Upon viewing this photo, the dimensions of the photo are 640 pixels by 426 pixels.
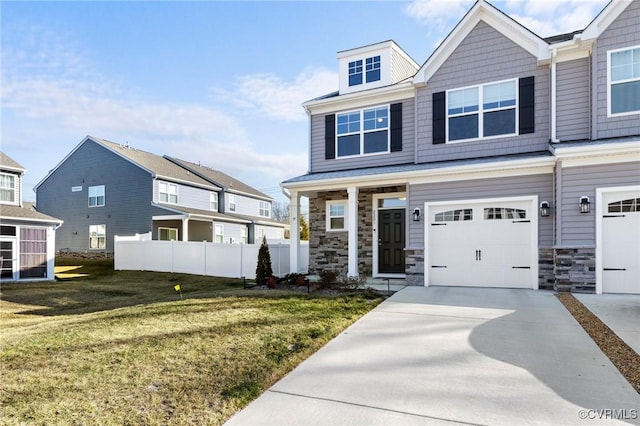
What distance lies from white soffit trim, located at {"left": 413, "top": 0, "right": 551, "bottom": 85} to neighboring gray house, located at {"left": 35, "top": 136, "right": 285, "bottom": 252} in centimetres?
1483

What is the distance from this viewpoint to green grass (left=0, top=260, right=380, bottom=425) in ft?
9.91

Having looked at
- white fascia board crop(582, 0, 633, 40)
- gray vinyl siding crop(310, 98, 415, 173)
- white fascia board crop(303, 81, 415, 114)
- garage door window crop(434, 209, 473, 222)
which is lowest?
garage door window crop(434, 209, 473, 222)

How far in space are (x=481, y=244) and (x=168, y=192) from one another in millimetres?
18478

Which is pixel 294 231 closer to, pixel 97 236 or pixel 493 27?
pixel 493 27

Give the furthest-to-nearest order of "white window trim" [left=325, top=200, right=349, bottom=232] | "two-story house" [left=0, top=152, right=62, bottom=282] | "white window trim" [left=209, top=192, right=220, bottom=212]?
"white window trim" [left=209, top=192, right=220, bottom=212]
"two-story house" [left=0, top=152, right=62, bottom=282]
"white window trim" [left=325, top=200, right=349, bottom=232]

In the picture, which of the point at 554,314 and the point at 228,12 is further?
the point at 228,12

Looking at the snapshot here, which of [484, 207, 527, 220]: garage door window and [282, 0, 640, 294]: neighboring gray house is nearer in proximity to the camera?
[282, 0, 640, 294]: neighboring gray house

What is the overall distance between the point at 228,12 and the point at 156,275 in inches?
429

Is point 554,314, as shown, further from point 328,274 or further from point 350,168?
point 350,168

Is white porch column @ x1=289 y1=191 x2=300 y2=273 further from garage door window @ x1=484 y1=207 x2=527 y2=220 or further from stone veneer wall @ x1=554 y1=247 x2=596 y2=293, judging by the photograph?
stone veneer wall @ x1=554 y1=247 x2=596 y2=293

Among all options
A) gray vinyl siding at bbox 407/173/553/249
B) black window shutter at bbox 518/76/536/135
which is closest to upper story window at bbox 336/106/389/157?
gray vinyl siding at bbox 407/173/553/249

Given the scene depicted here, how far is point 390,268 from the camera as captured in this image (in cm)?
1170

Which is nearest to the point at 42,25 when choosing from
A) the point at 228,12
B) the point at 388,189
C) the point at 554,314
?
the point at 228,12

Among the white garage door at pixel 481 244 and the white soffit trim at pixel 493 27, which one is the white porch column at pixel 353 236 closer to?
the white garage door at pixel 481 244
